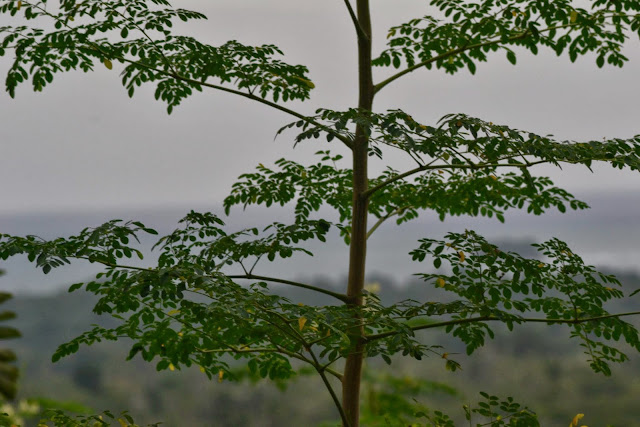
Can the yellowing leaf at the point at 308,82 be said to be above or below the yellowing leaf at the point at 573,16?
below

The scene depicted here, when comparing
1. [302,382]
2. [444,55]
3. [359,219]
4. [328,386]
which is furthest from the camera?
[302,382]

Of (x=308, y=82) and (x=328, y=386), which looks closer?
(x=328, y=386)

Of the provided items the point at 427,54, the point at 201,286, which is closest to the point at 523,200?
the point at 427,54

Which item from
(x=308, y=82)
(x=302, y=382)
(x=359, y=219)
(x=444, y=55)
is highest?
(x=444, y=55)

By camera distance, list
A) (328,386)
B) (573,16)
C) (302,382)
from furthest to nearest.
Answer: (302,382) → (573,16) → (328,386)

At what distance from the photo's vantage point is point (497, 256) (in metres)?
2.27

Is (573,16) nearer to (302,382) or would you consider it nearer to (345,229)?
A: (345,229)

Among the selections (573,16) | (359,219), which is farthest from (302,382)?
(573,16)

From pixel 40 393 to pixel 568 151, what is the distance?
3249 mm

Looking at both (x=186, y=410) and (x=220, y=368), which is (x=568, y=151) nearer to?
(x=220, y=368)

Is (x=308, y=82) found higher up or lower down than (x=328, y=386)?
higher up

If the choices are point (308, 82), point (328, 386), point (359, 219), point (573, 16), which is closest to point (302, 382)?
point (359, 219)

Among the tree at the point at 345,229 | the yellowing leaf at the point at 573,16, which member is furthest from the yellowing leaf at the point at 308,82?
the yellowing leaf at the point at 573,16

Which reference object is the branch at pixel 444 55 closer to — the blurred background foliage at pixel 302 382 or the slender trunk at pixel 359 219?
the slender trunk at pixel 359 219
